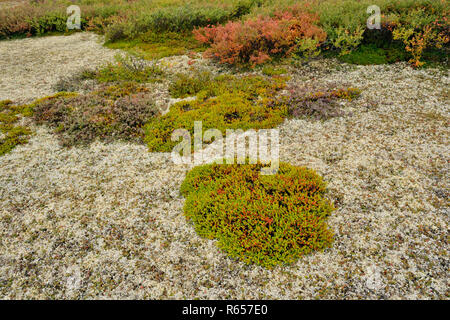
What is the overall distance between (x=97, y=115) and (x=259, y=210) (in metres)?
8.02

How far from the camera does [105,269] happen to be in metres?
5.88

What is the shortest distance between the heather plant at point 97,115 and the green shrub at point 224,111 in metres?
0.74

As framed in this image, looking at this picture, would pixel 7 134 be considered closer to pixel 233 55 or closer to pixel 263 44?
pixel 233 55

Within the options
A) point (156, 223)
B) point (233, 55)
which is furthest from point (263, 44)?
point (156, 223)

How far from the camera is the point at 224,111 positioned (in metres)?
10.8

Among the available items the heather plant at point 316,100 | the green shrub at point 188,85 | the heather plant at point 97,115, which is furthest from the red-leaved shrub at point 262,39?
the heather plant at point 97,115

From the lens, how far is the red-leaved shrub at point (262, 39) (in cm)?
1459

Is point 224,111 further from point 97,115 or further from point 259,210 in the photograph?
point 259,210

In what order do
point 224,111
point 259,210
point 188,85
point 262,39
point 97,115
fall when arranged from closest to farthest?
point 259,210
point 224,111
point 97,115
point 188,85
point 262,39

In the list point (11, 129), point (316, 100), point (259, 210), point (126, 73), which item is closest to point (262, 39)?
point (316, 100)

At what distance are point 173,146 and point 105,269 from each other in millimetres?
4673

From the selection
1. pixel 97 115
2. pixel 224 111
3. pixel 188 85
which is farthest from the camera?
pixel 188 85

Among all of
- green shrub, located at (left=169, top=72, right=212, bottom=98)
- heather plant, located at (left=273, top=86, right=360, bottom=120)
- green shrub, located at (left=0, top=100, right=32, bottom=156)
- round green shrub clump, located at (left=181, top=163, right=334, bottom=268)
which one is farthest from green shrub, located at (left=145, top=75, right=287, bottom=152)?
green shrub, located at (left=0, top=100, right=32, bottom=156)

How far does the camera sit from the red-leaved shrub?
14586 mm
